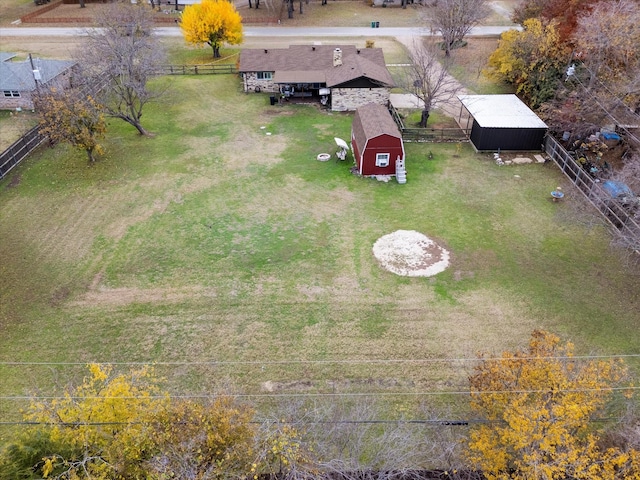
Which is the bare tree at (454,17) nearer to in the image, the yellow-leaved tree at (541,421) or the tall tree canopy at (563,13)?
the tall tree canopy at (563,13)

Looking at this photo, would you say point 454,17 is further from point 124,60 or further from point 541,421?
point 541,421

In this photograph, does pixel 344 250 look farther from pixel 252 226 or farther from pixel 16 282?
pixel 16 282

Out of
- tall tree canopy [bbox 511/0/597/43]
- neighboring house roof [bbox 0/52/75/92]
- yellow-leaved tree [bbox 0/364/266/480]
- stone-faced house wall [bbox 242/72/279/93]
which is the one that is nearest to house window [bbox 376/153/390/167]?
stone-faced house wall [bbox 242/72/279/93]

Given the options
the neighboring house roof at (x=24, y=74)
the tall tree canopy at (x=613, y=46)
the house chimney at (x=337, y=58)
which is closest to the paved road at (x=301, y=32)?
the house chimney at (x=337, y=58)

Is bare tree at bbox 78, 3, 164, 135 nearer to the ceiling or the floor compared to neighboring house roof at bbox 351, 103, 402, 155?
nearer to the ceiling

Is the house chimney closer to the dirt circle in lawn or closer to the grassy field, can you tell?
the grassy field

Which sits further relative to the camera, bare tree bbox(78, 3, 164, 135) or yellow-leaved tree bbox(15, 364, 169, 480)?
bare tree bbox(78, 3, 164, 135)

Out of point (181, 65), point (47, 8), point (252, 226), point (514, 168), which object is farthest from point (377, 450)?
point (47, 8)
